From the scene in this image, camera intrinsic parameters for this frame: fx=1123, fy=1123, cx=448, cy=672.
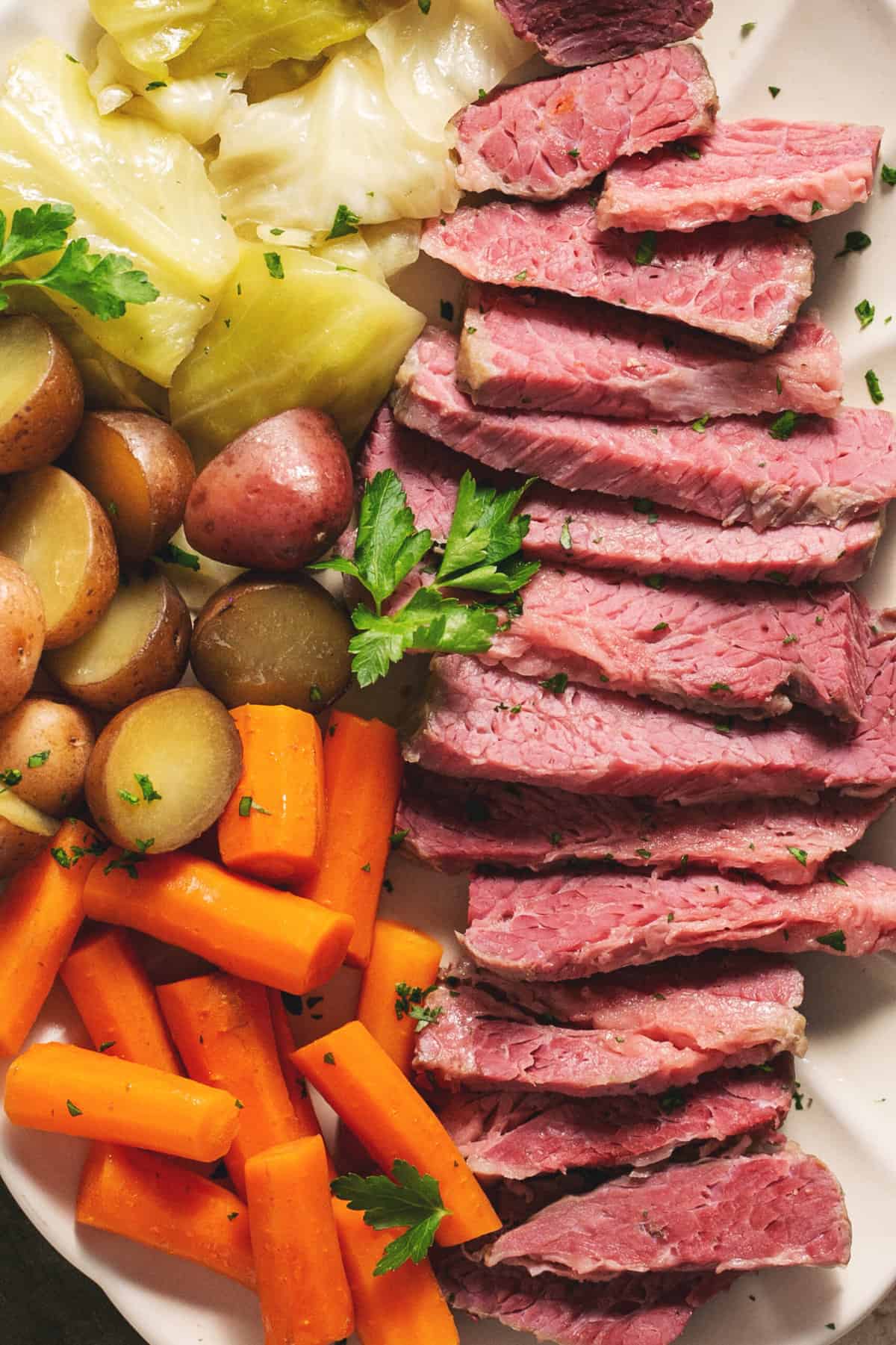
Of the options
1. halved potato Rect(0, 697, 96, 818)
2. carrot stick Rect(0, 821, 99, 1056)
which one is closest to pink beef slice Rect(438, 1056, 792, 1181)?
carrot stick Rect(0, 821, 99, 1056)

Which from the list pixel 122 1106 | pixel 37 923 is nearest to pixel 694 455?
pixel 37 923

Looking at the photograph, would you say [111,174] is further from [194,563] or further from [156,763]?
[156,763]

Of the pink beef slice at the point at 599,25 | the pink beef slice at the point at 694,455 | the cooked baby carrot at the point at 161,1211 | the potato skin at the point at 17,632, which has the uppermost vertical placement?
the pink beef slice at the point at 599,25

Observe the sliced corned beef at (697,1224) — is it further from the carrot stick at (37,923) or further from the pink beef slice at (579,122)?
the pink beef slice at (579,122)

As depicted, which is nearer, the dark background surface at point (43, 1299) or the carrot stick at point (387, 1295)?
the carrot stick at point (387, 1295)

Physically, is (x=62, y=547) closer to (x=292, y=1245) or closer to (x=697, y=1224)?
(x=292, y=1245)

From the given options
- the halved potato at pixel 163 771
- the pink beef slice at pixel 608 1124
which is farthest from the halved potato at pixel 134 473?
the pink beef slice at pixel 608 1124

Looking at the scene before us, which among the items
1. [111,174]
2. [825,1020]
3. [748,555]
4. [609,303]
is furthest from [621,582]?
[111,174]
